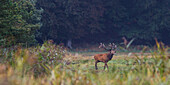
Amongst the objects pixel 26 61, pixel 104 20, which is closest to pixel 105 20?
pixel 104 20

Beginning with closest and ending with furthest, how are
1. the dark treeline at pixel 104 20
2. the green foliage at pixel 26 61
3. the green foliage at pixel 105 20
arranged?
1. the green foliage at pixel 26 61
2. the dark treeline at pixel 104 20
3. the green foliage at pixel 105 20

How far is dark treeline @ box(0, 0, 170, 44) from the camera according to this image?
30.0m

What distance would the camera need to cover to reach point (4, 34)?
13867mm

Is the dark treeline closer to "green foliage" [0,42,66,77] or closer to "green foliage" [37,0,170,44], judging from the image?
"green foliage" [37,0,170,44]

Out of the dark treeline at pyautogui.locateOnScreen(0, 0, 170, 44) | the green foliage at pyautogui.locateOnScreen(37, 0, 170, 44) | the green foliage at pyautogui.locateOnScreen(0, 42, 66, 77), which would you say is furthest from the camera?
the green foliage at pyautogui.locateOnScreen(37, 0, 170, 44)

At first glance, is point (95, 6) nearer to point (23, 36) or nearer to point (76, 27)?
point (76, 27)

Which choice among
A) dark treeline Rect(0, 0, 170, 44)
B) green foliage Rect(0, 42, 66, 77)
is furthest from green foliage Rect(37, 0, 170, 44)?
green foliage Rect(0, 42, 66, 77)

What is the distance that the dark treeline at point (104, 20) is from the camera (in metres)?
30.0

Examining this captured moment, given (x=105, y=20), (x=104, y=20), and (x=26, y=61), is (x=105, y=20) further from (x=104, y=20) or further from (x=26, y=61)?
(x=26, y=61)

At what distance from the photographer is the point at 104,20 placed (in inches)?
1383

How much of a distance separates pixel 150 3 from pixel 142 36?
4612mm

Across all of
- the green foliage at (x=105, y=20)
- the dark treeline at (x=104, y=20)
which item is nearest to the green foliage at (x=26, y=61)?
the dark treeline at (x=104, y=20)

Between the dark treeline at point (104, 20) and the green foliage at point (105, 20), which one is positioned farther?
the green foliage at point (105, 20)

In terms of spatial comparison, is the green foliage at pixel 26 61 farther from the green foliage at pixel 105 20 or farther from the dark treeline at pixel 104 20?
the green foliage at pixel 105 20
